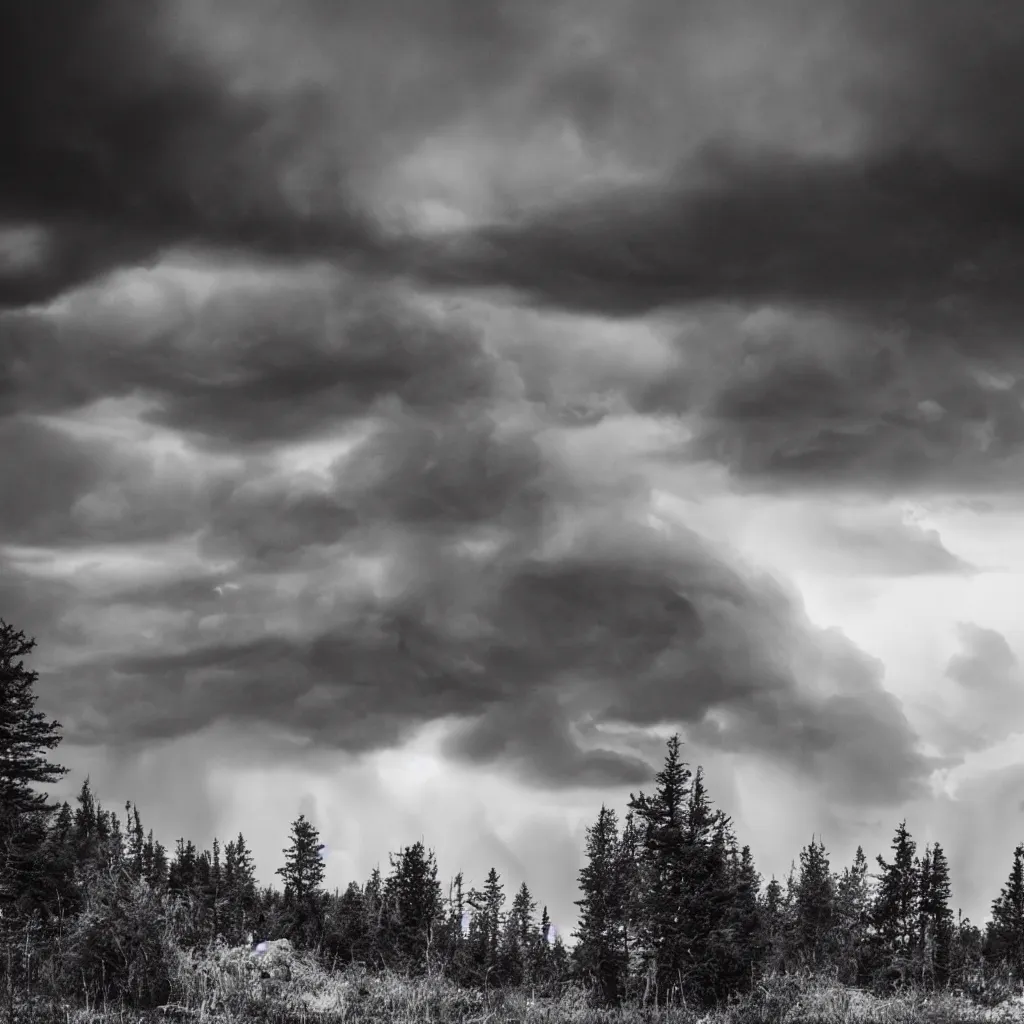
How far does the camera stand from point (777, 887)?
131m

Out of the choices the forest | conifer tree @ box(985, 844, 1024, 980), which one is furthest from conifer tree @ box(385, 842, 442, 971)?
conifer tree @ box(985, 844, 1024, 980)

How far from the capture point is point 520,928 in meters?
129

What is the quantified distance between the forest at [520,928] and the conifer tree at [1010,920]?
27 cm

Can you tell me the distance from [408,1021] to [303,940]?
7588 cm

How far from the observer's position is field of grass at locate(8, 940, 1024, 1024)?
2453cm

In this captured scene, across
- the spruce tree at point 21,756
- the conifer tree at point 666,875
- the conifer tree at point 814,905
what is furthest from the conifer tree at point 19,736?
the conifer tree at point 814,905

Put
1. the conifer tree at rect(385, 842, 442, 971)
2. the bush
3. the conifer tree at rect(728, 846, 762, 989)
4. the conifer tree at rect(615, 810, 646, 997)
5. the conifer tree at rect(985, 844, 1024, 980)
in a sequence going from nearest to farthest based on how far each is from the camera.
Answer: the bush
the conifer tree at rect(728, 846, 762, 989)
the conifer tree at rect(615, 810, 646, 997)
the conifer tree at rect(385, 842, 442, 971)
the conifer tree at rect(985, 844, 1024, 980)

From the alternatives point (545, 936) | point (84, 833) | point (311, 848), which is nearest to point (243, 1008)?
point (84, 833)

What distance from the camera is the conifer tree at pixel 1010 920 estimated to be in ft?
369

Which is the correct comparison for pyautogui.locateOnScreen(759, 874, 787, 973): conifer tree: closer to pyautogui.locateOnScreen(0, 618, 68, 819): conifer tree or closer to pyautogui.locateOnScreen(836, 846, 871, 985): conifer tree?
pyautogui.locateOnScreen(836, 846, 871, 985): conifer tree

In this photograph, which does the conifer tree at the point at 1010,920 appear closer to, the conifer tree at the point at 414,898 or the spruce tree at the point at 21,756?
the conifer tree at the point at 414,898

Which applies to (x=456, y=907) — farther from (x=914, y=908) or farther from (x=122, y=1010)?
(x=122, y=1010)

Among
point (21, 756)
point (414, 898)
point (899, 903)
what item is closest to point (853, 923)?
point (899, 903)

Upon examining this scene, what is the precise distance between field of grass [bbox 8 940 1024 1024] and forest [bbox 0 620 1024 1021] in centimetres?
13
